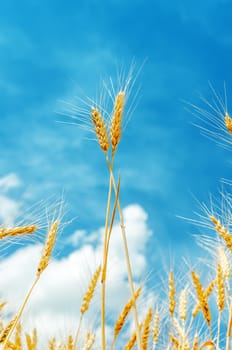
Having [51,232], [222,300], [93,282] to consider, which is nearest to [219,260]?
[222,300]

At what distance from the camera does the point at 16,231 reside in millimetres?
2533

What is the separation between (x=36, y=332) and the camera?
11.7ft

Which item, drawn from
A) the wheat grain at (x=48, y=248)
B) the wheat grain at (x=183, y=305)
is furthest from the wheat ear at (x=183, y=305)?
the wheat grain at (x=48, y=248)

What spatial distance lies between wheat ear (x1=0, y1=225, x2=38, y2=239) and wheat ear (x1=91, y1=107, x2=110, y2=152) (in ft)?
2.28

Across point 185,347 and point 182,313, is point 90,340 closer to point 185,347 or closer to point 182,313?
point 185,347

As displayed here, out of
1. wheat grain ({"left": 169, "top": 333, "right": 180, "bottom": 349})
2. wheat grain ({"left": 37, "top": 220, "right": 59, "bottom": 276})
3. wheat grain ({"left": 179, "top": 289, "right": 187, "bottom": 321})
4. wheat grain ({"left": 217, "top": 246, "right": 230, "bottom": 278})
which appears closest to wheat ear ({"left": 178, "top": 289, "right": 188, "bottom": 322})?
wheat grain ({"left": 179, "top": 289, "right": 187, "bottom": 321})

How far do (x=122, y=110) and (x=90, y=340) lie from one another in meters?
1.46

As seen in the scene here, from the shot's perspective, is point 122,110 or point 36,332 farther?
point 36,332

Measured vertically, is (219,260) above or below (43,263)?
above

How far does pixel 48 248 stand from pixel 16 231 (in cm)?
21

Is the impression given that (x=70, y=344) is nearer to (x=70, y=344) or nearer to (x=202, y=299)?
(x=70, y=344)

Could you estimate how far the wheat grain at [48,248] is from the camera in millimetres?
2328

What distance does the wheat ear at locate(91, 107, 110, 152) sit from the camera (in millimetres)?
2173

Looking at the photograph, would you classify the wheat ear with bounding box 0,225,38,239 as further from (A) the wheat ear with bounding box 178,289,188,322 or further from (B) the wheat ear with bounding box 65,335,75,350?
(A) the wheat ear with bounding box 178,289,188,322
